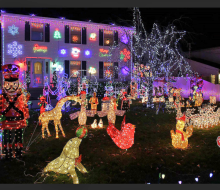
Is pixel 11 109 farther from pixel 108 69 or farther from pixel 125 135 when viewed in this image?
pixel 108 69

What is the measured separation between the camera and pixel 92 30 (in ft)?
70.7

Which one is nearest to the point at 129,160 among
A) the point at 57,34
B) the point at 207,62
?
the point at 57,34

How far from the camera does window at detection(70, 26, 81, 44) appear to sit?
20875mm

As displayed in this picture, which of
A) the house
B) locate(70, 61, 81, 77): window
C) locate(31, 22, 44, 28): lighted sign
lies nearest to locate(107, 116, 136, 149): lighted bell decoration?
locate(70, 61, 81, 77): window

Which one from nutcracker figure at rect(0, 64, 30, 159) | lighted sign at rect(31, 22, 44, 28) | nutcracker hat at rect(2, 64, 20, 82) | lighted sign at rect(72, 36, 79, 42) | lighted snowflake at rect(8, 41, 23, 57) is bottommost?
nutcracker figure at rect(0, 64, 30, 159)

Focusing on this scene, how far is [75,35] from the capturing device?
21062 mm

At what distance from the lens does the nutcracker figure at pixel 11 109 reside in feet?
16.6

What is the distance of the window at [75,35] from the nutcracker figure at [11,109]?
16661 mm

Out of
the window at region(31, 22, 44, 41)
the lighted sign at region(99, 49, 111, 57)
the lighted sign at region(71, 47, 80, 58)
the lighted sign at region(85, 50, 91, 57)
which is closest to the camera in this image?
the window at region(31, 22, 44, 41)

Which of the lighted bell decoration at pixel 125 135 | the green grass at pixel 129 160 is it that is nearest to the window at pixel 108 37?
the green grass at pixel 129 160

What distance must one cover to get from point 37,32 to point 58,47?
2467 mm

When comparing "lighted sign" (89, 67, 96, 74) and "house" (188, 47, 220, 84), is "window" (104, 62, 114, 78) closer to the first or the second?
"lighted sign" (89, 67, 96, 74)

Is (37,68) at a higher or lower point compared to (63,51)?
lower

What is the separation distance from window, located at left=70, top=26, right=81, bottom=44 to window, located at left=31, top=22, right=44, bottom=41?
2.95 m
